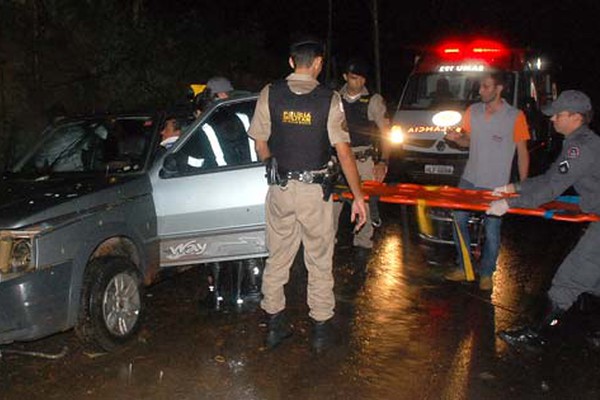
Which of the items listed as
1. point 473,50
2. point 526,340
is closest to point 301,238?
point 526,340

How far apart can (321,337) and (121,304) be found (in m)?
1.48

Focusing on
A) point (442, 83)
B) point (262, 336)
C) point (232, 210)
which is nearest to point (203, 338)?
point (262, 336)

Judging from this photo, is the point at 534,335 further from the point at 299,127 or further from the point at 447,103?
the point at 447,103

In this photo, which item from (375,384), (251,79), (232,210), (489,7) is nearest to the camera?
(375,384)

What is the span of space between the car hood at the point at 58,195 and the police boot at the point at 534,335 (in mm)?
2952

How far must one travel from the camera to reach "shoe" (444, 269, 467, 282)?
6.26 m

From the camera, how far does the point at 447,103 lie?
9719mm

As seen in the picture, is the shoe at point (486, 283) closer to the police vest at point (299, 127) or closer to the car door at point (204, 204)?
the car door at point (204, 204)

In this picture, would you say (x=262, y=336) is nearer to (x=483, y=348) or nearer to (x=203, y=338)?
(x=203, y=338)

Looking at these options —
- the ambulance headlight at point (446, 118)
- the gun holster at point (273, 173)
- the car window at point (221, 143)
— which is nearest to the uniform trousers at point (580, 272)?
the gun holster at point (273, 173)

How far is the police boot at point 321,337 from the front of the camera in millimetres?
4711

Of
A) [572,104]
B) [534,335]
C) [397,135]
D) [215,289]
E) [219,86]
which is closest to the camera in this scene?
[572,104]

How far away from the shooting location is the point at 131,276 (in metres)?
4.78

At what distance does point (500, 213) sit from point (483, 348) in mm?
995
